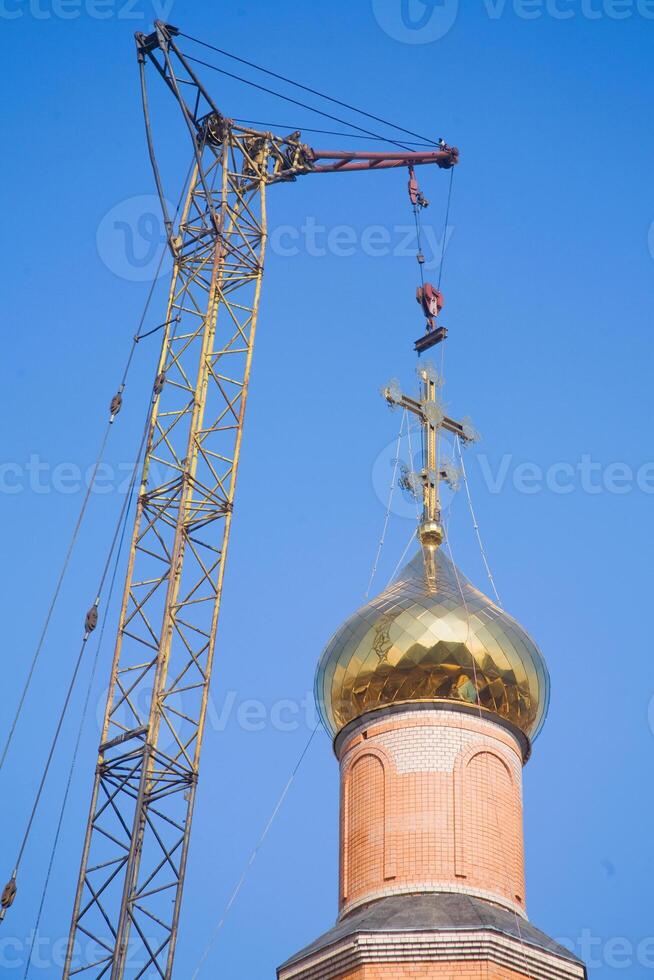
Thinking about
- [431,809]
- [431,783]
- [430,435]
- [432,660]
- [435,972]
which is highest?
[430,435]

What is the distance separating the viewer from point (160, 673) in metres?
20.8

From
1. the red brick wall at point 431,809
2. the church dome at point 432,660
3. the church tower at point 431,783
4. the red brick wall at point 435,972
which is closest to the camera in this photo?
the red brick wall at point 435,972

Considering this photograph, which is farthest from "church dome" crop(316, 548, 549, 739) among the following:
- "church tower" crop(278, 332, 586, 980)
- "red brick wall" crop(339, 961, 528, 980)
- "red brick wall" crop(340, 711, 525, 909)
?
"red brick wall" crop(339, 961, 528, 980)

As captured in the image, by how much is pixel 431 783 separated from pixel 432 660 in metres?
1.49

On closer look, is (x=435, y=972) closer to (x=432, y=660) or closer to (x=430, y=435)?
(x=432, y=660)

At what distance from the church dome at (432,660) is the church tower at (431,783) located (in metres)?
0.02

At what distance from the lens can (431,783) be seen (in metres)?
20.0

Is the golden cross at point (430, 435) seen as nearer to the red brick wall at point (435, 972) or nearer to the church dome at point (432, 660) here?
the church dome at point (432, 660)

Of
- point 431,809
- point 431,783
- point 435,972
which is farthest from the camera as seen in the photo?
point 431,783

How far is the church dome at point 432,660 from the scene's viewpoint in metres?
20.7

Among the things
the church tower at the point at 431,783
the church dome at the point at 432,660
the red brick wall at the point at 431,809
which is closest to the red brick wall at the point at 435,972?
the church tower at the point at 431,783

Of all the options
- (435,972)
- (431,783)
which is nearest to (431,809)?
(431,783)

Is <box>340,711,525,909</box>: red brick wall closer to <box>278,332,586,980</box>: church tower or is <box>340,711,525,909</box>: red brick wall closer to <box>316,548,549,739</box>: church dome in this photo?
<box>278,332,586,980</box>: church tower

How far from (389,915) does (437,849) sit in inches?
45.8
